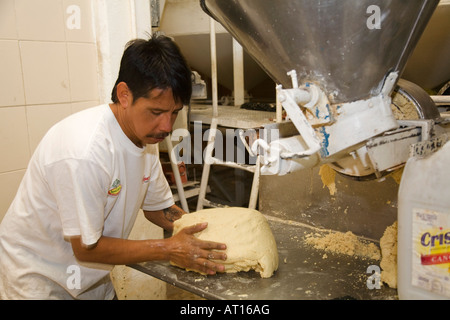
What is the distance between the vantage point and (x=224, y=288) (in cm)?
129

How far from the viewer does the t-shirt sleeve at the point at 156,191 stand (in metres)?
1.62

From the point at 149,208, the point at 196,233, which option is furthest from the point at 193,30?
the point at 196,233

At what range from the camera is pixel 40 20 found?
180 cm

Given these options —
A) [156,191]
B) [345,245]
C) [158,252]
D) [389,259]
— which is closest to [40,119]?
[156,191]

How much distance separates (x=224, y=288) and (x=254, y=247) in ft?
0.57

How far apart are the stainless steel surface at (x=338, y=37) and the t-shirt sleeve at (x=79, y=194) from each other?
624 mm

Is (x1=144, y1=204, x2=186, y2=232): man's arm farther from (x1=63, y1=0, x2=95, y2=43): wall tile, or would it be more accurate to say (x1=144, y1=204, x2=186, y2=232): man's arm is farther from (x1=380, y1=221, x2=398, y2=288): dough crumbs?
(x1=63, y1=0, x2=95, y2=43): wall tile

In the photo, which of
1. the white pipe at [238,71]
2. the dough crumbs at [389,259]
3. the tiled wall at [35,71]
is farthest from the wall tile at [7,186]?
the white pipe at [238,71]

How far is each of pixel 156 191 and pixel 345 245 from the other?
756 millimetres

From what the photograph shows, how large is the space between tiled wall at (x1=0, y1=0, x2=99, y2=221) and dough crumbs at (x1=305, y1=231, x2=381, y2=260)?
4.17 ft

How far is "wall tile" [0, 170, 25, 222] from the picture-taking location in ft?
5.79

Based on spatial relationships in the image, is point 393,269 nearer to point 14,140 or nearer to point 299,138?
point 299,138

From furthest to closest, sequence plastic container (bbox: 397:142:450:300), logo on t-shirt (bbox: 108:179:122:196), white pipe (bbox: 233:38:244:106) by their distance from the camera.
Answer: white pipe (bbox: 233:38:244:106), logo on t-shirt (bbox: 108:179:122:196), plastic container (bbox: 397:142:450:300)

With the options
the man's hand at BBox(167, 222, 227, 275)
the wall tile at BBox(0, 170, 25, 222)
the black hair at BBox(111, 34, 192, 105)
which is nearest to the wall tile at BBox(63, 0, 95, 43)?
the wall tile at BBox(0, 170, 25, 222)
